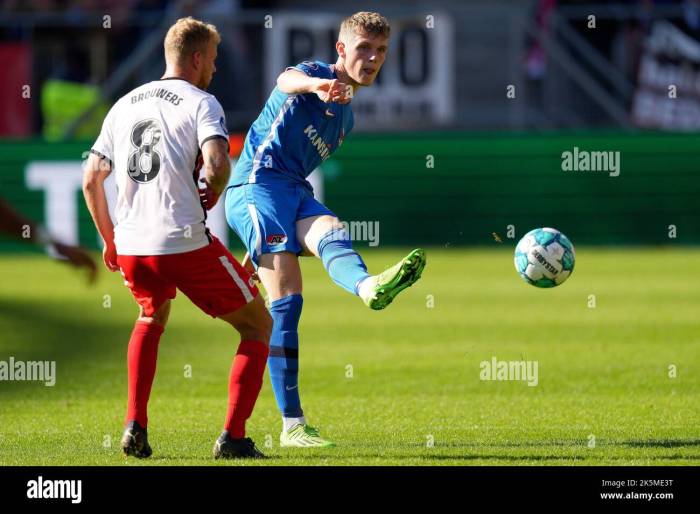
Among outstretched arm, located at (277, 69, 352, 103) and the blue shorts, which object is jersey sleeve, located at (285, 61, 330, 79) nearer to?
outstretched arm, located at (277, 69, 352, 103)

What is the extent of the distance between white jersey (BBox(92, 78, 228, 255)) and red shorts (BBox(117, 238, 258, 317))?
0.17ft

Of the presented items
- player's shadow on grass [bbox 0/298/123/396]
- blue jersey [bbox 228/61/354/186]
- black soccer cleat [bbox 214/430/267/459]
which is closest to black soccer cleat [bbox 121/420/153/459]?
black soccer cleat [bbox 214/430/267/459]

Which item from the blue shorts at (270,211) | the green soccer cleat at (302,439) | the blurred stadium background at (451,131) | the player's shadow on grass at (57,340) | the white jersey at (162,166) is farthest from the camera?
the blurred stadium background at (451,131)

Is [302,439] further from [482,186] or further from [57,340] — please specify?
[482,186]

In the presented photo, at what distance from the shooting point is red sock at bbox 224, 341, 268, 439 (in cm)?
731

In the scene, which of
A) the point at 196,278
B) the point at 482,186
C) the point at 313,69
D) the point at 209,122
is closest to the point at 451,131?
the point at 482,186

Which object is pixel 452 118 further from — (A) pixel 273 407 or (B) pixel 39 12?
(A) pixel 273 407

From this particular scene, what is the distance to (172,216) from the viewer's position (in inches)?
281

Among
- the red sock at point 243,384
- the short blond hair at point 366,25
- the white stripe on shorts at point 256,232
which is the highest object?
the short blond hair at point 366,25

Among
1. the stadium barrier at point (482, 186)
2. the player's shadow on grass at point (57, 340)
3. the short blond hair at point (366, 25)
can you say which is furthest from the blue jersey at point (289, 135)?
the stadium barrier at point (482, 186)

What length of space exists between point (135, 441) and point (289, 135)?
198 cm

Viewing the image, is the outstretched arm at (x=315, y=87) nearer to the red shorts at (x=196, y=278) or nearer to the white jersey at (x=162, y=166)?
the white jersey at (x=162, y=166)

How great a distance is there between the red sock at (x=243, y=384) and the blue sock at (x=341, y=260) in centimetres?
55

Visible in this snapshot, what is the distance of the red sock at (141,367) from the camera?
285 inches
